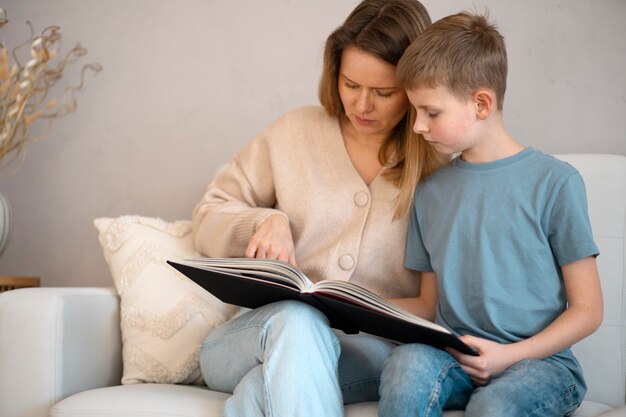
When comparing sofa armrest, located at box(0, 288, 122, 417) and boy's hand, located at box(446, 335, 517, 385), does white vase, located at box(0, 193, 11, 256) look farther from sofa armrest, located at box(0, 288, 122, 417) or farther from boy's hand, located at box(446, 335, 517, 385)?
boy's hand, located at box(446, 335, 517, 385)

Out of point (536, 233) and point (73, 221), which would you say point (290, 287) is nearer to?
point (536, 233)

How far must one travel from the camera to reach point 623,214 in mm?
1695

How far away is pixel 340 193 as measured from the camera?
5.59ft

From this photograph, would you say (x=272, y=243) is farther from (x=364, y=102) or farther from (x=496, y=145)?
(x=496, y=145)

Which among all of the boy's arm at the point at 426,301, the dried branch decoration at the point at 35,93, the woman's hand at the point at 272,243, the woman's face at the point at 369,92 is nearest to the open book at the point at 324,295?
the woman's hand at the point at 272,243

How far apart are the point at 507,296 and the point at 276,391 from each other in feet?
1.54

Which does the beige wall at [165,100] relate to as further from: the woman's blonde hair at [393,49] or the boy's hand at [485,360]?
the boy's hand at [485,360]

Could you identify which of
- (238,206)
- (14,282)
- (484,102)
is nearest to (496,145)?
(484,102)

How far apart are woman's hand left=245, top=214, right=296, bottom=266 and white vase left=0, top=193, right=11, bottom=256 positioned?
97cm

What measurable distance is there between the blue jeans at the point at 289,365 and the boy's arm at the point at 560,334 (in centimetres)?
22

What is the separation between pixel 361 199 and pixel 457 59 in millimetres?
394

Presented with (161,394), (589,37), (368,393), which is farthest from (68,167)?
(589,37)

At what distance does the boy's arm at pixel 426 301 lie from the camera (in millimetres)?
1591

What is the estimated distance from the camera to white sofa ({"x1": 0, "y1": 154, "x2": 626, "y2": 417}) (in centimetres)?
141
